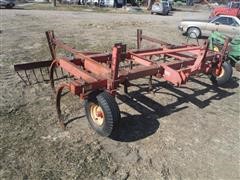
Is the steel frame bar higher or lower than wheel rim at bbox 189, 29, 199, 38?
higher

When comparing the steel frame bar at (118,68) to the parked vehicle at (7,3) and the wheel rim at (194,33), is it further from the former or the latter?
the parked vehicle at (7,3)

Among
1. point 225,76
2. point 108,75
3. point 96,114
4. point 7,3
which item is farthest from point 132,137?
point 7,3

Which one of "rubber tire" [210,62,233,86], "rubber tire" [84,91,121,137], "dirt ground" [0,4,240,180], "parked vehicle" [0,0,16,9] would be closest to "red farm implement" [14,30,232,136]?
"rubber tire" [84,91,121,137]

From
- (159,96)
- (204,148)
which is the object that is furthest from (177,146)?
(159,96)

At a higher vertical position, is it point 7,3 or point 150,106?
point 7,3

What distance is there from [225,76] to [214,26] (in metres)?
9.26

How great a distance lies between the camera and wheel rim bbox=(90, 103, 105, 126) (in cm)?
491

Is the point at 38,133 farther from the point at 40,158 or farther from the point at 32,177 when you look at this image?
the point at 32,177

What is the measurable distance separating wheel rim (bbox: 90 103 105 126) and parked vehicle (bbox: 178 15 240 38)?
12232 mm

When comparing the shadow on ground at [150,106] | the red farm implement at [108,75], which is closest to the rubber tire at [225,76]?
the shadow on ground at [150,106]

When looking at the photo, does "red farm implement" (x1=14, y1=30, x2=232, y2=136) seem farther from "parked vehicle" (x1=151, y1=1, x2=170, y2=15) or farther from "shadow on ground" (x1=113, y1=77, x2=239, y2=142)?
"parked vehicle" (x1=151, y1=1, x2=170, y2=15)

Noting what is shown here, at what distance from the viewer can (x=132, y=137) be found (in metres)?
5.04

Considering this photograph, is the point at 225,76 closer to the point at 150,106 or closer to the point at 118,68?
the point at 150,106

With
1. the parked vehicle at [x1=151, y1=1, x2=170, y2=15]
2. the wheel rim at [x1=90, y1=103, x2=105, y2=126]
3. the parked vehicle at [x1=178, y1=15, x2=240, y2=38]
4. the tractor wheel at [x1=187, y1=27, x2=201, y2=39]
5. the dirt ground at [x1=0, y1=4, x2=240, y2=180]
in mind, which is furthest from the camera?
the parked vehicle at [x1=151, y1=1, x2=170, y2=15]
